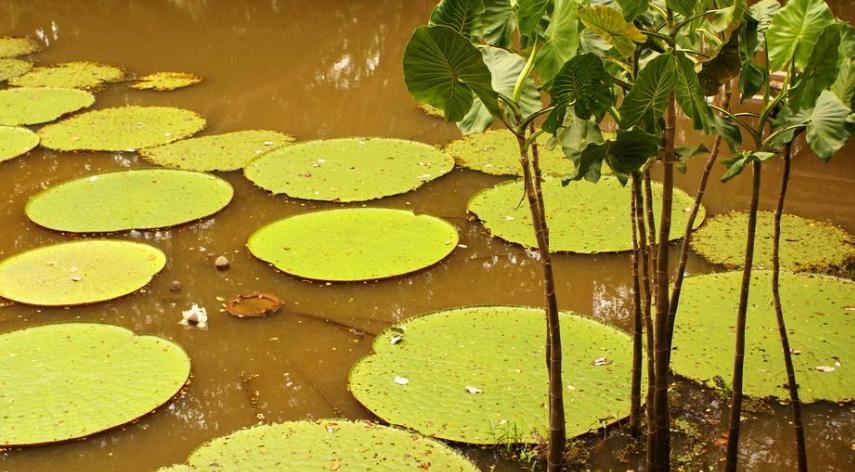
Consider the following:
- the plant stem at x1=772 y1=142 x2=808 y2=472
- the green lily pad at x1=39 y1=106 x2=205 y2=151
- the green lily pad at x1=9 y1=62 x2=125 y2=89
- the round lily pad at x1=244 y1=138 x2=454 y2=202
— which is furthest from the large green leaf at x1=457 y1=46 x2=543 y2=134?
the green lily pad at x1=9 y1=62 x2=125 y2=89

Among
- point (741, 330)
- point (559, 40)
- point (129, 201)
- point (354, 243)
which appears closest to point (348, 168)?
point (354, 243)

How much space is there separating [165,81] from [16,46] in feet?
6.00

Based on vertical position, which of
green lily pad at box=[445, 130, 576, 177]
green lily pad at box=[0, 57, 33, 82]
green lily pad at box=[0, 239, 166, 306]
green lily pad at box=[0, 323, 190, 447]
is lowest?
green lily pad at box=[0, 323, 190, 447]

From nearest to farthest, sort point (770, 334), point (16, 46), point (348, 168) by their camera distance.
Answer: point (770, 334) < point (348, 168) < point (16, 46)

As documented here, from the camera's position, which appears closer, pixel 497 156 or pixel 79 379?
pixel 79 379

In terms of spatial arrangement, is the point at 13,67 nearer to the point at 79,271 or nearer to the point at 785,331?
the point at 79,271

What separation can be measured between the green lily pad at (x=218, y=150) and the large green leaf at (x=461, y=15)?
10.8 feet

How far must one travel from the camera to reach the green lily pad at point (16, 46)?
25.2ft

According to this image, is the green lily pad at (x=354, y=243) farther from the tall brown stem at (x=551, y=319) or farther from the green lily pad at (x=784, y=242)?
the tall brown stem at (x=551, y=319)

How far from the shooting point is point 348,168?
17.0 ft

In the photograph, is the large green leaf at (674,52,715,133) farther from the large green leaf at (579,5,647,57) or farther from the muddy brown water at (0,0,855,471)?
the muddy brown water at (0,0,855,471)

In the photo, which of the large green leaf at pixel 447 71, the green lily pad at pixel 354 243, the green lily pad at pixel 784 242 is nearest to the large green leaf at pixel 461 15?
the large green leaf at pixel 447 71

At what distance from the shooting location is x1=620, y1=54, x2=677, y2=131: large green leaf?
1918mm

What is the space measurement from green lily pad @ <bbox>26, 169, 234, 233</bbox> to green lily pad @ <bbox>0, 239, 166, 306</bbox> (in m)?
0.24
